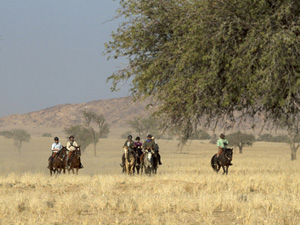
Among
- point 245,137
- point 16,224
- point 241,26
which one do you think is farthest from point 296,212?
point 245,137

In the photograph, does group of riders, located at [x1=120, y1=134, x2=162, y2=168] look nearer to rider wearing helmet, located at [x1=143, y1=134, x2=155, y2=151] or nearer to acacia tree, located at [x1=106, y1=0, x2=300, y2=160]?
rider wearing helmet, located at [x1=143, y1=134, x2=155, y2=151]

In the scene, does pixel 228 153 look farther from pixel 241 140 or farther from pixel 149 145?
pixel 241 140

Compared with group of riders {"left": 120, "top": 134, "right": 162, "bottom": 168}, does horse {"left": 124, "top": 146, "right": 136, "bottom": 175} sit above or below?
below

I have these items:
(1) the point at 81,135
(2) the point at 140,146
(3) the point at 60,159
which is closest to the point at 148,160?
(2) the point at 140,146

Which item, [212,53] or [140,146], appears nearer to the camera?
[212,53]

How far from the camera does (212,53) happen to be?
1747 centimetres

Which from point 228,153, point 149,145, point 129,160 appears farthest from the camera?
point 228,153

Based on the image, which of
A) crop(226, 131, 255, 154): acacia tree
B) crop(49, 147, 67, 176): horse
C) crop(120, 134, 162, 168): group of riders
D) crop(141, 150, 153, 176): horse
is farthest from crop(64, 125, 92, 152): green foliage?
crop(141, 150, 153, 176): horse

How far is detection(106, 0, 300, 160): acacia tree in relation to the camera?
1725cm

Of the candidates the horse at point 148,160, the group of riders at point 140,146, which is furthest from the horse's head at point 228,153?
the horse at point 148,160

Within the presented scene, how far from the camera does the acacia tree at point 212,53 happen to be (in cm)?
1725

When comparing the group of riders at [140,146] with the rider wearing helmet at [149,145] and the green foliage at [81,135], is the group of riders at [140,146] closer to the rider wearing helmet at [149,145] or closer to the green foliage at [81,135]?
the rider wearing helmet at [149,145]

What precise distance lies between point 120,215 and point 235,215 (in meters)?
2.65

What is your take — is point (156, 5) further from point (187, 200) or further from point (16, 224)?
point (16, 224)
